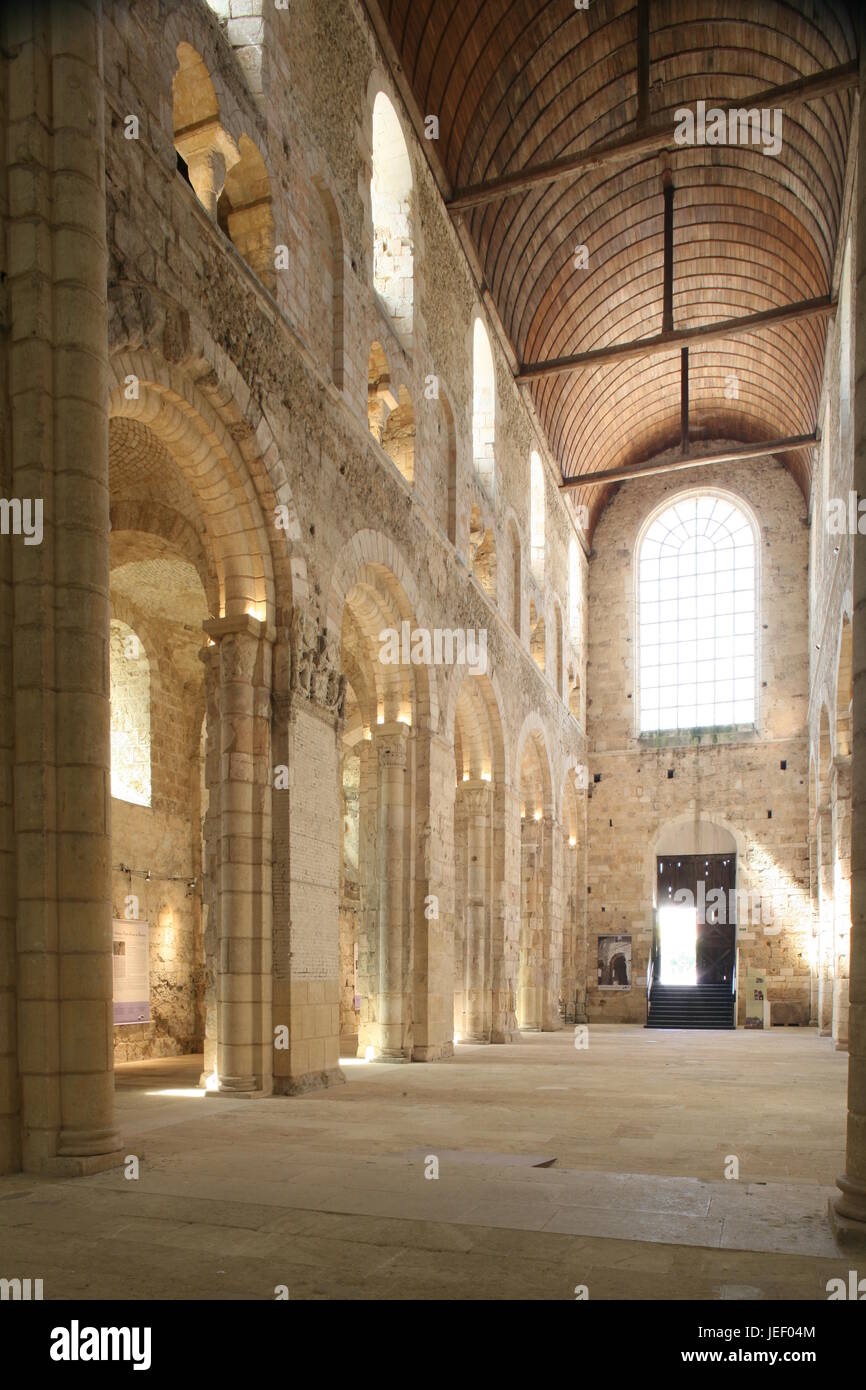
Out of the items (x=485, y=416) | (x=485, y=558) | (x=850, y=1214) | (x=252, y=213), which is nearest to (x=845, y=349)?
(x=485, y=416)

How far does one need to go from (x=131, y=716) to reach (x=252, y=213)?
8291 millimetres

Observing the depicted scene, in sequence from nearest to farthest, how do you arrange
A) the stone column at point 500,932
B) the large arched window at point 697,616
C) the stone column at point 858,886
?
the stone column at point 858,886
the stone column at point 500,932
the large arched window at point 697,616

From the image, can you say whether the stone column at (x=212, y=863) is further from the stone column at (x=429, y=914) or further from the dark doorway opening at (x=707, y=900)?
the dark doorway opening at (x=707, y=900)

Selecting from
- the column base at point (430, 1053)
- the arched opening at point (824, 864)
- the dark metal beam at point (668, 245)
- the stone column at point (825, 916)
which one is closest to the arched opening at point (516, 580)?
the dark metal beam at point (668, 245)

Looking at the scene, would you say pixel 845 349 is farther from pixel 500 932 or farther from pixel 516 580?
pixel 500 932

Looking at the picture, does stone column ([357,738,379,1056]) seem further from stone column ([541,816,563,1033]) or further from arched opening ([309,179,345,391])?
stone column ([541,816,563,1033])

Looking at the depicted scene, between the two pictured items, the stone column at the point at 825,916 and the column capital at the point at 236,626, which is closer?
the column capital at the point at 236,626

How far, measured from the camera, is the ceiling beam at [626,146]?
48.1ft

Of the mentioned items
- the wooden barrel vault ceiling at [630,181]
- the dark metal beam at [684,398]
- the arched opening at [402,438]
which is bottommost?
the arched opening at [402,438]

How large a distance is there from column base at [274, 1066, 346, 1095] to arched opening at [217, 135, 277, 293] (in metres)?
7.41

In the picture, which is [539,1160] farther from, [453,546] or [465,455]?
[465,455]

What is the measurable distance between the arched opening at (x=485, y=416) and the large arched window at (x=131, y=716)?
6.78 metres

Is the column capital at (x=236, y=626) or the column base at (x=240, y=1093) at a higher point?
the column capital at (x=236, y=626)

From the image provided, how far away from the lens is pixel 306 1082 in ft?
34.8
